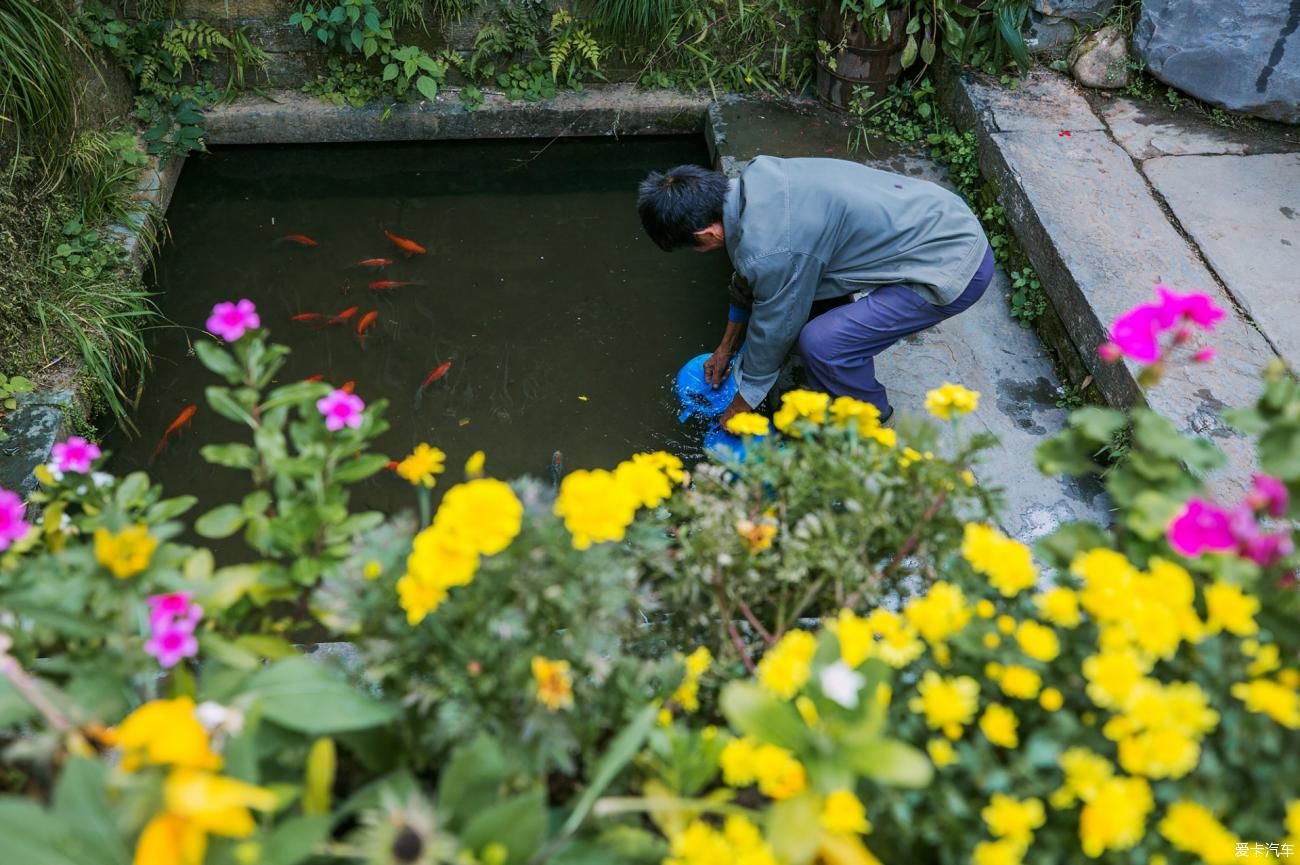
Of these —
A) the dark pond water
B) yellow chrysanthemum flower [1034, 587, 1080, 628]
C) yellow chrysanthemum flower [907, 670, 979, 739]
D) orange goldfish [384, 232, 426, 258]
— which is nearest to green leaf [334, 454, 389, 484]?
yellow chrysanthemum flower [907, 670, 979, 739]

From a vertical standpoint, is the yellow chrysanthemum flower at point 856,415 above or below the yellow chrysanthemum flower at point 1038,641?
below

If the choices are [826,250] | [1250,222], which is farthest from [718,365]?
[1250,222]

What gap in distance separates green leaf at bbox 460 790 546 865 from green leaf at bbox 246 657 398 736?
0.21 meters

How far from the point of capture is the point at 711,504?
1619mm

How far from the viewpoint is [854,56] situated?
15.4 ft

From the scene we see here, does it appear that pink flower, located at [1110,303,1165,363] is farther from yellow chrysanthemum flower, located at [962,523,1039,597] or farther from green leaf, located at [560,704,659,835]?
green leaf, located at [560,704,659,835]

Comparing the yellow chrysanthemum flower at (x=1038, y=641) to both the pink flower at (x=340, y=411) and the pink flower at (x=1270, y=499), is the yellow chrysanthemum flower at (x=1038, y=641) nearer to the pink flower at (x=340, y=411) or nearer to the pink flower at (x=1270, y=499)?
the pink flower at (x=1270, y=499)

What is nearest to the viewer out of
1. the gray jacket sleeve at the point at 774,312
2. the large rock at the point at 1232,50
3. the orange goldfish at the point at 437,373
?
the gray jacket sleeve at the point at 774,312

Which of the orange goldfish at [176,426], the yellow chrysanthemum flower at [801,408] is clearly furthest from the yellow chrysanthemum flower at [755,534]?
the orange goldfish at [176,426]

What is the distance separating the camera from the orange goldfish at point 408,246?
4.53 metres

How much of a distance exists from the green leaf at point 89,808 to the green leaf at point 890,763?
0.80 m

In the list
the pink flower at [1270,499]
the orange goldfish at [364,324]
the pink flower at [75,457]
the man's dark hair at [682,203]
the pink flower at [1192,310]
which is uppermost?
the pink flower at [1192,310]

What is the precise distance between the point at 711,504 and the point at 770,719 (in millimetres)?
573

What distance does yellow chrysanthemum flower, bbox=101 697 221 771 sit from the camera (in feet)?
3.05
